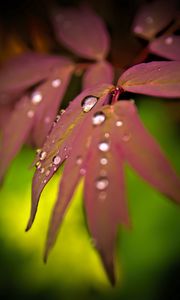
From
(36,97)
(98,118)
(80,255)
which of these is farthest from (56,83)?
(80,255)

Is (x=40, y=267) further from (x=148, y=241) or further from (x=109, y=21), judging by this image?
(x=109, y=21)

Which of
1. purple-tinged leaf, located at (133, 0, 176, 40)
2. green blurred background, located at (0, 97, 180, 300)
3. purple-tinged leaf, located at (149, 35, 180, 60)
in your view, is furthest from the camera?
green blurred background, located at (0, 97, 180, 300)

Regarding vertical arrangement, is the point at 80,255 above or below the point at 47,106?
below

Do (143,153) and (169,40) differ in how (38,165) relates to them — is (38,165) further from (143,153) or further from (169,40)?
(169,40)

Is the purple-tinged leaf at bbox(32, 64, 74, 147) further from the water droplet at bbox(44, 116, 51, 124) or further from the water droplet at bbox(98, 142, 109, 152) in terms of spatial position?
the water droplet at bbox(98, 142, 109, 152)

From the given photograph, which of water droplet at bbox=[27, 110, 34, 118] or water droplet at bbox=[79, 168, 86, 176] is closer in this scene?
water droplet at bbox=[79, 168, 86, 176]

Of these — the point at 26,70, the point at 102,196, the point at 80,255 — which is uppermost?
the point at 26,70

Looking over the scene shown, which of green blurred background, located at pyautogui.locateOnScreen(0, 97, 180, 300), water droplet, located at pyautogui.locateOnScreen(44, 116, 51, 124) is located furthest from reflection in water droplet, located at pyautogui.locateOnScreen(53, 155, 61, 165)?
green blurred background, located at pyautogui.locateOnScreen(0, 97, 180, 300)

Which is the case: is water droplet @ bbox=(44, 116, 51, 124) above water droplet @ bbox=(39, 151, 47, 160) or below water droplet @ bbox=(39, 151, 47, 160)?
below
